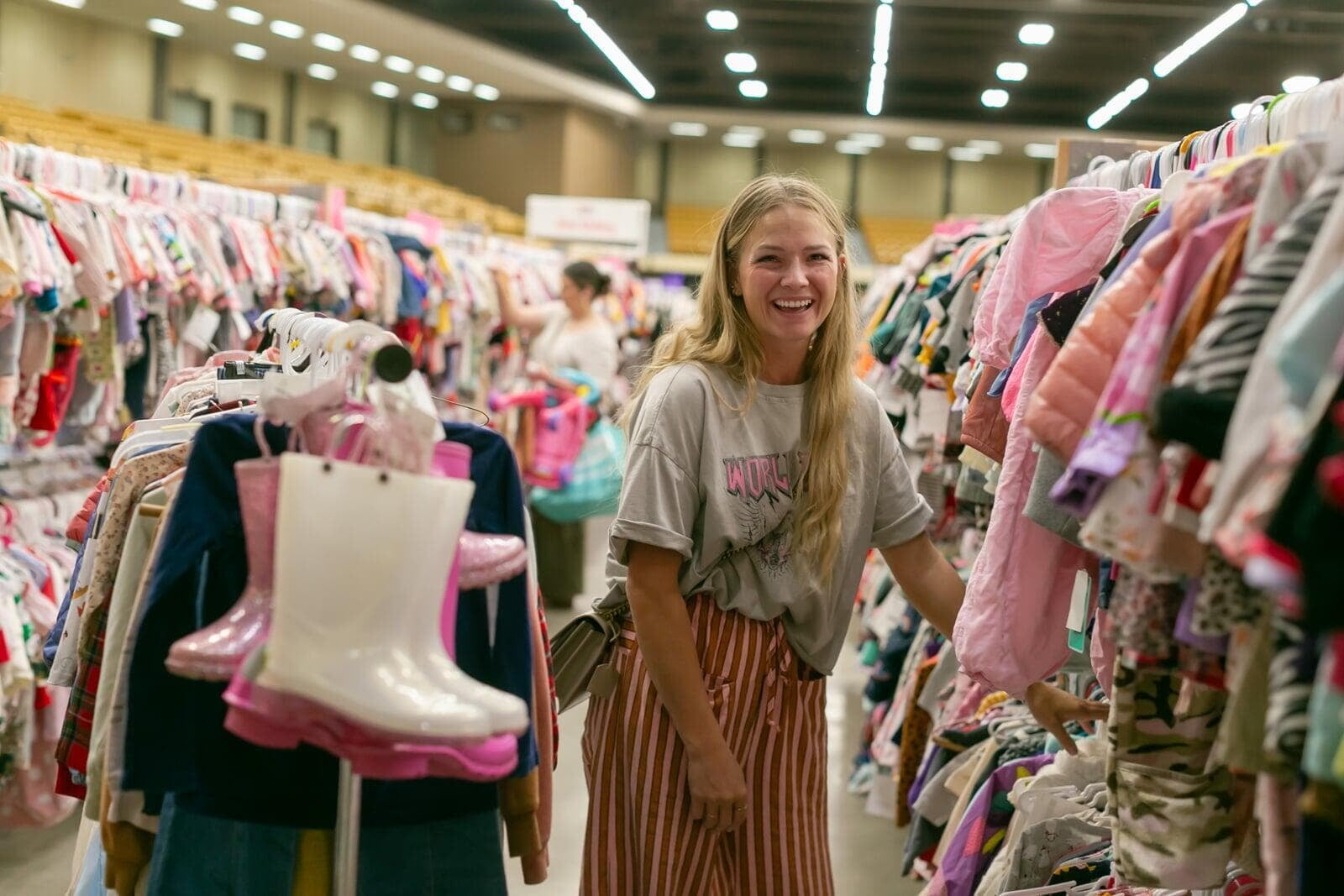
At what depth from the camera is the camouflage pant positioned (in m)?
1.54

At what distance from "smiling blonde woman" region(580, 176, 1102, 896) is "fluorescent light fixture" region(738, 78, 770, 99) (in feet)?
63.6

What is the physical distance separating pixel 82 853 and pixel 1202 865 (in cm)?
169

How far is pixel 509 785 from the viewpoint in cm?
175

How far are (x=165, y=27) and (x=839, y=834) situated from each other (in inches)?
646

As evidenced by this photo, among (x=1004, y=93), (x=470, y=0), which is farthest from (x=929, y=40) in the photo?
(x=470, y=0)

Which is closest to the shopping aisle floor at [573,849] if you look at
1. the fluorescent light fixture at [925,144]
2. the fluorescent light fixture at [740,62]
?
the fluorescent light fixture at [740,62]

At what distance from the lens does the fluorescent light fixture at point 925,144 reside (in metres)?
24.8

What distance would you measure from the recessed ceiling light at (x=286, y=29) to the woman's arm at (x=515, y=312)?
10.5 meters

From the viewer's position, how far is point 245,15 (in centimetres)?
1655

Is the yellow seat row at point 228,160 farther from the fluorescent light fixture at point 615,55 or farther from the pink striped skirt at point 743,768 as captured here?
the pink striped skirt at point 743,768

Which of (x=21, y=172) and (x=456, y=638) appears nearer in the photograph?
(x=456, y=638)

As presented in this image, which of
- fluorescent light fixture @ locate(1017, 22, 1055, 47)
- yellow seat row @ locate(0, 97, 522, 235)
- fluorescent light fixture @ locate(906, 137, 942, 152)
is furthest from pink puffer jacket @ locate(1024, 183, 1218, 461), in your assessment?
fluorescent light fixture @ locate(906, 137, 942, 152)

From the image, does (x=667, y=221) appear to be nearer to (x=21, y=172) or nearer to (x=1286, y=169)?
Result: (x=21, y=172)

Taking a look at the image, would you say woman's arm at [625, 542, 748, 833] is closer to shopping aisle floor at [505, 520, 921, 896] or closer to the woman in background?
shopping aisle floor at [505, 520, 921, 896]
